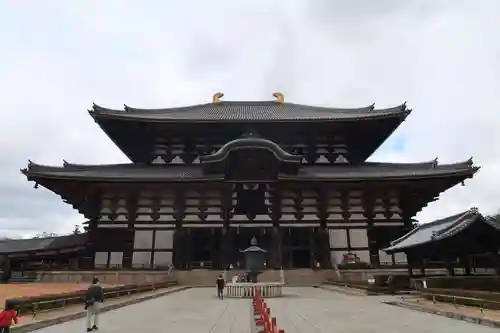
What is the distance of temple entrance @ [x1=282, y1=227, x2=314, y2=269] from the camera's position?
34.6 meters

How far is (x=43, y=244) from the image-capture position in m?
35.5

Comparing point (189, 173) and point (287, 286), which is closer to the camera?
point (287, 286)

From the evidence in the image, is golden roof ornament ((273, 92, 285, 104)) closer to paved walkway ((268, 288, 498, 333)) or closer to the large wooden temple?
the large wooden temple

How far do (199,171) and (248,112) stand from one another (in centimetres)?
1115

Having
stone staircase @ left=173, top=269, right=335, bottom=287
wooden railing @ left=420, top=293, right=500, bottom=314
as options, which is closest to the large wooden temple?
stone staircase @ left=173, top=269, right=335, bottom=287

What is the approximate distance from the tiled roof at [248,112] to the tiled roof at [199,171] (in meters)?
4.84

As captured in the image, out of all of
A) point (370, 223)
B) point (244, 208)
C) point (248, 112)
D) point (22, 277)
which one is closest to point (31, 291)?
point (22, 277)

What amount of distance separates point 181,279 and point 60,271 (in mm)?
9639

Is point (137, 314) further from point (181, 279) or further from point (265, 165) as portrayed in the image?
point (265, 165)

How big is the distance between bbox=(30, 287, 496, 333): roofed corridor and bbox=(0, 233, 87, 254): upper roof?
20680 mm

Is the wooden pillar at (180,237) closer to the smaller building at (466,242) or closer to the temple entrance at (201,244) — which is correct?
the temple entrance at (201,244)

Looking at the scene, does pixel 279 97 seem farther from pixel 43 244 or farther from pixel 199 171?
pixel 43 244

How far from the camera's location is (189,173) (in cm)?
3650

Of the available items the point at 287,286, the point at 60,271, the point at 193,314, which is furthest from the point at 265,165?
the point at 193,314
